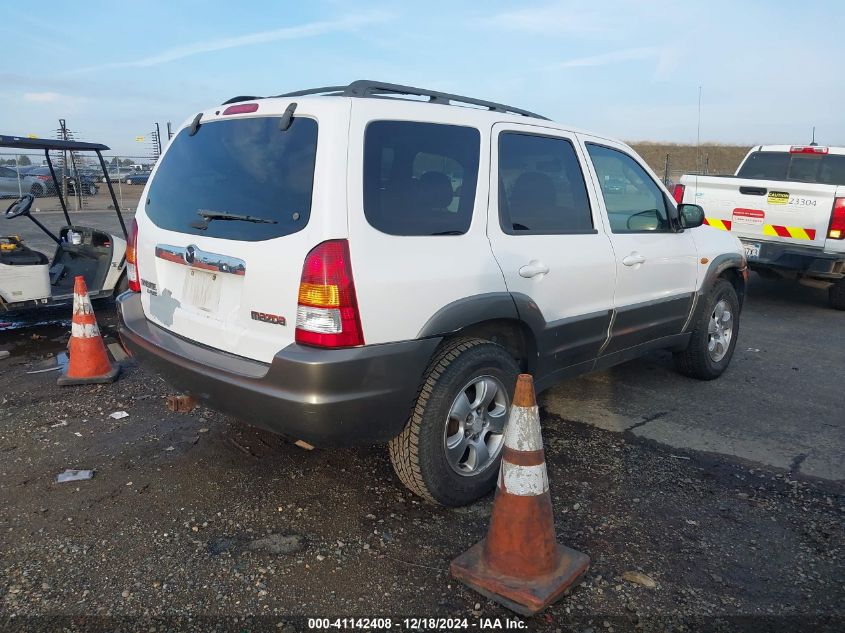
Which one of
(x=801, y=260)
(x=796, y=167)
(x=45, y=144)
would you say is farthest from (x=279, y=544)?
(x=796, y=167)

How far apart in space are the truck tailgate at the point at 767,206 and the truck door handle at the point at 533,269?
18.7ft

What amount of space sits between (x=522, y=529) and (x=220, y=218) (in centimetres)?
191

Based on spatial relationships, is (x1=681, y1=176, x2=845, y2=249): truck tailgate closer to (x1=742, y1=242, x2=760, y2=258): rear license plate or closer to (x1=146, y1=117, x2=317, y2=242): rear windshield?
(x1=742, y1=242, x2=760, y2=258): rear license plate

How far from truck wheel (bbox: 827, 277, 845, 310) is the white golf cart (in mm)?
8119

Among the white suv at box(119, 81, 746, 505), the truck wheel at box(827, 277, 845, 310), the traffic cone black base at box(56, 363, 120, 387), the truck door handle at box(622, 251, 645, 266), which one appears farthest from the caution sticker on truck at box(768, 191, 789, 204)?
the traffic cone black base at box(56, 363, 120, 387)

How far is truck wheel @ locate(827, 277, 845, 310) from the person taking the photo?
8242 mm

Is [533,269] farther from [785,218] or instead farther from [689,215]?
[785,218]

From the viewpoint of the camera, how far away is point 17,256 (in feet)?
19.7

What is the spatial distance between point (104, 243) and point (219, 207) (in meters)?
4.81

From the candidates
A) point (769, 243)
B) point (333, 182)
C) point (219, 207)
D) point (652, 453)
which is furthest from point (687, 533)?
point (769, 243)

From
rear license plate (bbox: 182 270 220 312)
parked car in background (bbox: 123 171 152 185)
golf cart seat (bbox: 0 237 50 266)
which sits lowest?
golf cart seat (bbox: 0 237 50 266)

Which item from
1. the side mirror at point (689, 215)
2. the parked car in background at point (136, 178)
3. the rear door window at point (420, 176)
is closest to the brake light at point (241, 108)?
the rear door window at point (420, 176)

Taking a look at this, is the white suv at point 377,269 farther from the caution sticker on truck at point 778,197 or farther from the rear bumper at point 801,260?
the caution sticker on truck at point 778,197

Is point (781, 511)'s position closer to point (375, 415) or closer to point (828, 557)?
point (828, 557)
